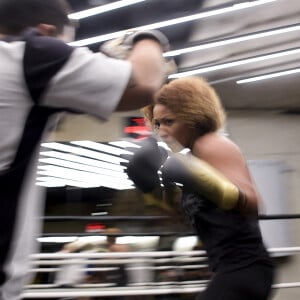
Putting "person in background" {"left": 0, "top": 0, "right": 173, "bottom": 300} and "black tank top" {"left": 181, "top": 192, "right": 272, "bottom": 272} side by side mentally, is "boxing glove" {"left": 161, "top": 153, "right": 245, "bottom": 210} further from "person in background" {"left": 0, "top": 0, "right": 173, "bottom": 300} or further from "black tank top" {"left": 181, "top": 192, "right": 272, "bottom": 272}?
"person in background" {"left": 0, "top": 0, "right": 173, "bottom": 300}

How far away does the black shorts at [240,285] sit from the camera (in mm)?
2223

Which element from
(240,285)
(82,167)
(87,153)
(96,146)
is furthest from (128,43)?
(82,167)

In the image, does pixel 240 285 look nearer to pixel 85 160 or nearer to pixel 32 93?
pixel 32 93

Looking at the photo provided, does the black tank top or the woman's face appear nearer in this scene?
the black tank top

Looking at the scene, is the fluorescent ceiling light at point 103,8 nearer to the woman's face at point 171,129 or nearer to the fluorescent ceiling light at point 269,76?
the fluorescent ceiling light at point 269,76

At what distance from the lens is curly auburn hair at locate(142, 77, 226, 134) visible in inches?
95.3

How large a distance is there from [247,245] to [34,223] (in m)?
0.98

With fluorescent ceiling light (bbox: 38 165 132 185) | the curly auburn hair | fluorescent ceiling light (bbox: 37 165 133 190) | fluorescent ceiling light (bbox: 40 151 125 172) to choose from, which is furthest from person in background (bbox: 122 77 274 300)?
fluorescent ceiling light (bbox: 38 165 132 185)

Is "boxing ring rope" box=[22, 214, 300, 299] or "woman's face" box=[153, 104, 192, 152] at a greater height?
"woman's face" box=[153, 104, 192, 152]

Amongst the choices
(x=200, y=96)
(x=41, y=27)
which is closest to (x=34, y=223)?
(x=41, y=27)

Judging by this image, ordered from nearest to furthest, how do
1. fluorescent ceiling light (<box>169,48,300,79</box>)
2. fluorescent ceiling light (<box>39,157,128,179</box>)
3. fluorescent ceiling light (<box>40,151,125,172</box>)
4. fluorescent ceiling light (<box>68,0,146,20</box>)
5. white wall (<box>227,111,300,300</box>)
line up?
fluorescent ceiling light (<box>68,0,146,20</box>)
fluorescent ceiling light (<box>169,48,300,79</box>)
white wall (<box>227,111,300,300</box>)
fluorescent ceiling light (<box>40,151,125,172</box>)
fluorescent ceiling light (<box>39,157,128,179</box>)

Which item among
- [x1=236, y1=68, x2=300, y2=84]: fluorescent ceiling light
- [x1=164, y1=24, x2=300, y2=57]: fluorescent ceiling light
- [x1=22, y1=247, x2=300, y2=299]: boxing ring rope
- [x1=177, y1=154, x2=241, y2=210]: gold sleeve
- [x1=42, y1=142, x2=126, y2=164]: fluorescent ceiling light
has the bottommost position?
[x1=22, y1=247, x2=300, y2=299]: boxing ring rope

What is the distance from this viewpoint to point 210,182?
217cm

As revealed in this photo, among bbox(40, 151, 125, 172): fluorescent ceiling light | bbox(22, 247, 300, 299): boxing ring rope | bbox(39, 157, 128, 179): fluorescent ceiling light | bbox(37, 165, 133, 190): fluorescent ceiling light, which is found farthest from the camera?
bbox(37, 165, 133, 190): fluorescent ceiling light
